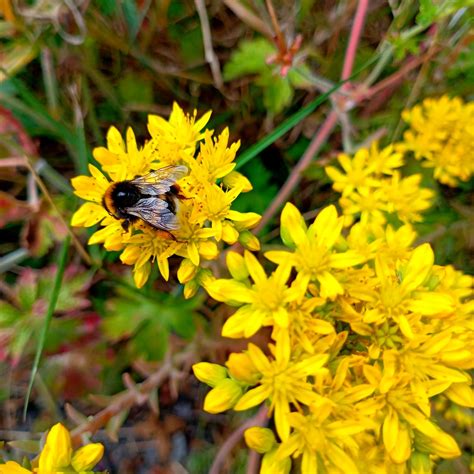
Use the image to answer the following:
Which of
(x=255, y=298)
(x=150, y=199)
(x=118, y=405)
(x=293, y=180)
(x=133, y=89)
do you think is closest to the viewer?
(x=255, y=298)

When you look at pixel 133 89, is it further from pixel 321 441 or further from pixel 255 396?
pixel 321 441

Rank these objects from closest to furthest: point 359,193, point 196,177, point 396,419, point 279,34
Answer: point 396,419
point 196,177
point 279,34
point 359,193

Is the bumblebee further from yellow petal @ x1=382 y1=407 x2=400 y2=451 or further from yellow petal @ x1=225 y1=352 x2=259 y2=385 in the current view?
yellow petal @ x1=382 y1=407 x2=400 y2=451

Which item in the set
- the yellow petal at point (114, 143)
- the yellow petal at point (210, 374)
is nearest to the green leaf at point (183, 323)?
the yellow petal at point (210, 374)

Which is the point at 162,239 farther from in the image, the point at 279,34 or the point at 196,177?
the point at 279,34

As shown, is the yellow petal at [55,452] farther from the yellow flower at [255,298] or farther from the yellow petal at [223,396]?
the yellow flower at [255,298]

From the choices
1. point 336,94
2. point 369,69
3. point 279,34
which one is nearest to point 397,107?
point 369,69

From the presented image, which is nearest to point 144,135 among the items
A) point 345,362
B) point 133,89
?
→ point 133,89
